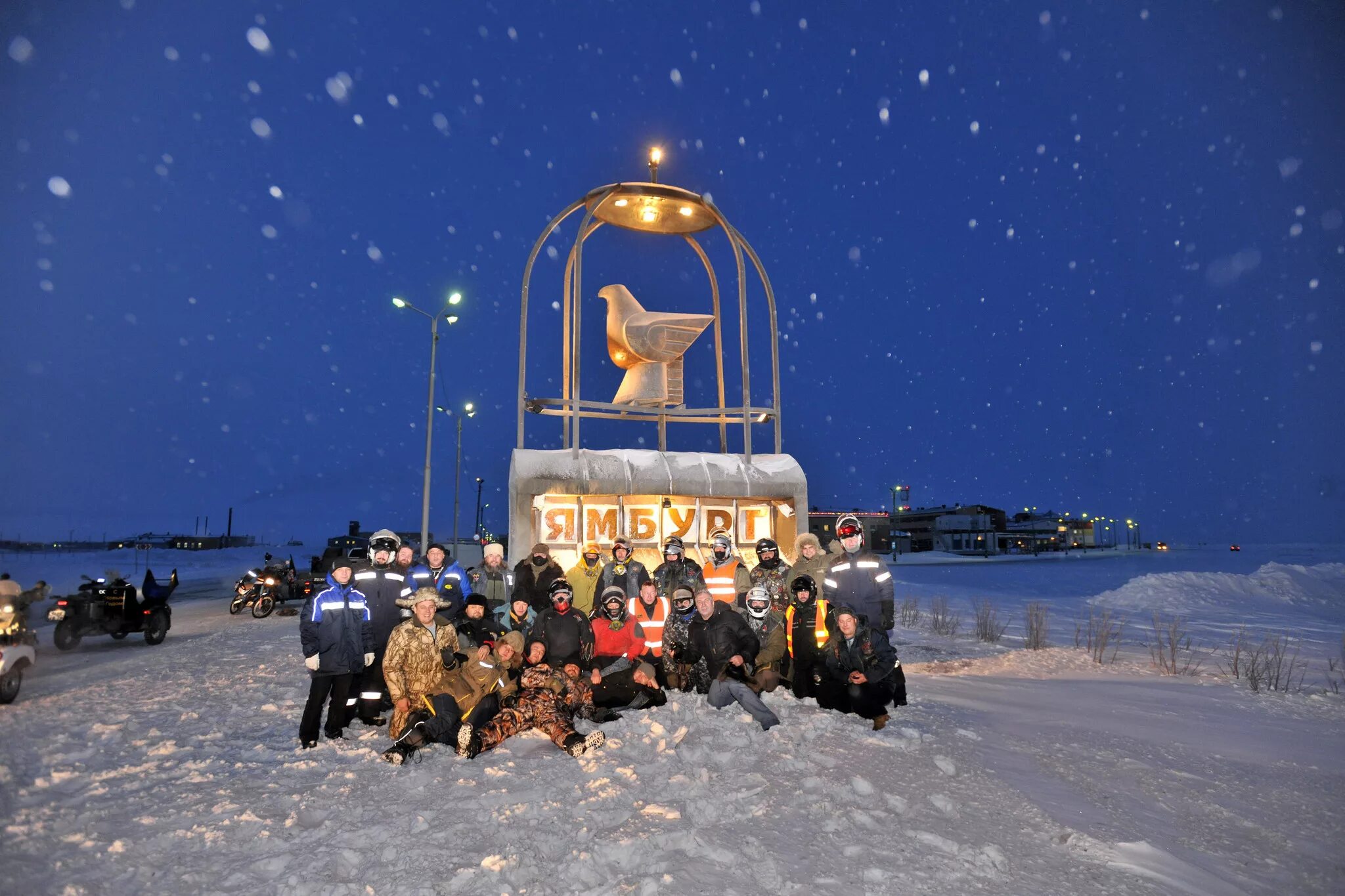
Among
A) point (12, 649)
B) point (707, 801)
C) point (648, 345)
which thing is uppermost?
point (648, 345)

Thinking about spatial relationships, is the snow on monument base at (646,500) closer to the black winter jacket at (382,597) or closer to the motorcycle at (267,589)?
the black winter jacket at (382,597)

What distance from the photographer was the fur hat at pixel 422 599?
627 cm

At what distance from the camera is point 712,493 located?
13.1 metres

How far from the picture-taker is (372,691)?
6758 millimetres

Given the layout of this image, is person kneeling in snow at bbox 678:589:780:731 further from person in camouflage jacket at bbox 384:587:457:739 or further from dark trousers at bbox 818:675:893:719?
person in camouflage jacket at bbox 384:587:457:739

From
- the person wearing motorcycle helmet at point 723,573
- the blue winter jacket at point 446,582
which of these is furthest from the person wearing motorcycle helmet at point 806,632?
the blue winter jacket at point 446,582

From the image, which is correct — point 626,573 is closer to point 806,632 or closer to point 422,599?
point 806,632

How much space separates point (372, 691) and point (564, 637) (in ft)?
6.03

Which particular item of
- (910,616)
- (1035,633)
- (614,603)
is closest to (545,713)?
(614,603)

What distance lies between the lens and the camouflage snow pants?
5.87 metres

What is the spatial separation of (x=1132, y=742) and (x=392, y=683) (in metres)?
6.33

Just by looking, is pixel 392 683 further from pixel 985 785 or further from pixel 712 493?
pixel 712 493

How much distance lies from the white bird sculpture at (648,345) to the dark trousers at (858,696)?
8.05 meters

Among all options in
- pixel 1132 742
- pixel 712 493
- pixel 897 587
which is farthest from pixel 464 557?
pixel 1132 742
